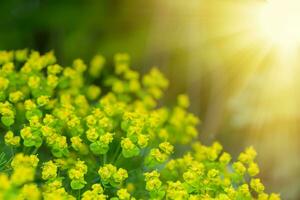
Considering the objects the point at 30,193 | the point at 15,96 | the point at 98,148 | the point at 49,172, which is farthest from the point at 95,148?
the point at 30,193

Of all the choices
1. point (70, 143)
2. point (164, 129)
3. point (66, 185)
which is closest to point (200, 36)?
point (164, 129)

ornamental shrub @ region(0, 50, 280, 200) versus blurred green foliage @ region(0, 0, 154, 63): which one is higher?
blurred green foliage @ region(0, 0, 154, 63)

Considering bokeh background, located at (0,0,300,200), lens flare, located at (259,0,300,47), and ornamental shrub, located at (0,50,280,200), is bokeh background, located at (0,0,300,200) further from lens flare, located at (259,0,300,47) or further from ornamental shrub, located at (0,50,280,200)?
ornamental shrub, located at (0,50,280,200)

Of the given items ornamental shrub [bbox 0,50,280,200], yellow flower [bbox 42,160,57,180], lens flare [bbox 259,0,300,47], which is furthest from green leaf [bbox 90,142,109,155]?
lens flare [bbox 259,0,300,47]

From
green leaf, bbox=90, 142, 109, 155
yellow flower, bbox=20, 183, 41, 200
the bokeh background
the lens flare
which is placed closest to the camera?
yellow flower, bbox=20, 183, 41, 200

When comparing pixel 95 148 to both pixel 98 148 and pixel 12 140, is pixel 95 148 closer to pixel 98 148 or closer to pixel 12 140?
pixel 98 148

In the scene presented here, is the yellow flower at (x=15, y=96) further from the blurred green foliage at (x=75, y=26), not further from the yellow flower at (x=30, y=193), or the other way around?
the blurred green foliage at (x=75, y=26)
